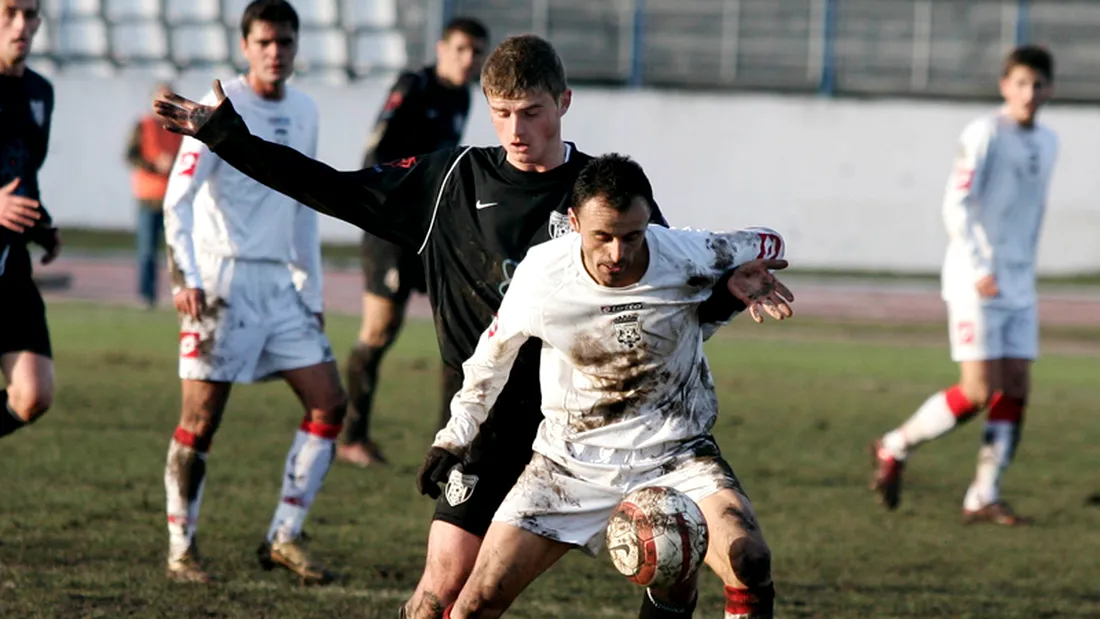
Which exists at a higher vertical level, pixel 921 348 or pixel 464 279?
pixel 464 279

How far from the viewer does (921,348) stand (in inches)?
651

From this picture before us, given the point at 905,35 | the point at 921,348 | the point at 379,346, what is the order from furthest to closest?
the point at 905,35 < the point at 921,348 < the point at 379,346

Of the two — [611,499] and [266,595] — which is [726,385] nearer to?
[266,595]

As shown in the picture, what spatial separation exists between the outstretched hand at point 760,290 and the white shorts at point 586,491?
1.59ft

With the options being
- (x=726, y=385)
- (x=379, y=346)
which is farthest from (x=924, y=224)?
(x=379, y=346)

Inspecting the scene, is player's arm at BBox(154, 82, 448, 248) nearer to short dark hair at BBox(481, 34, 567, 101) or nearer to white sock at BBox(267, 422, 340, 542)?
short dark hair at BBox(481, 34, 567, 101)

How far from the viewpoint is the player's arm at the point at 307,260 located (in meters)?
7.02

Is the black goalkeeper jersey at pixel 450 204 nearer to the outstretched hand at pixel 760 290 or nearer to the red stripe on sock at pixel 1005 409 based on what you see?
the outstretched hand at pixel 760 290

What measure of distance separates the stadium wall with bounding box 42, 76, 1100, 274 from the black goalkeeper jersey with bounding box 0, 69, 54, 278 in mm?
18583

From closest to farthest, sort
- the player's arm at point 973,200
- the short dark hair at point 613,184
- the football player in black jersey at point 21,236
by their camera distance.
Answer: the short dark hair at point 613,184 < the football player in black jersey at point 21,236 < the player's arm at point 973,200

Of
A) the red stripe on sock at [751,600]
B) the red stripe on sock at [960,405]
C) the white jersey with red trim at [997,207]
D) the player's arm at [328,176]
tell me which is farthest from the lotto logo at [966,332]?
the red stripe on sock at [751,600]

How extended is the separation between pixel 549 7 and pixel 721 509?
951 inches

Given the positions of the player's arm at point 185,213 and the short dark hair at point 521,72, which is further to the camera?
the player's arm at point 185,213

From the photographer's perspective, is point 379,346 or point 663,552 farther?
point 379,346
